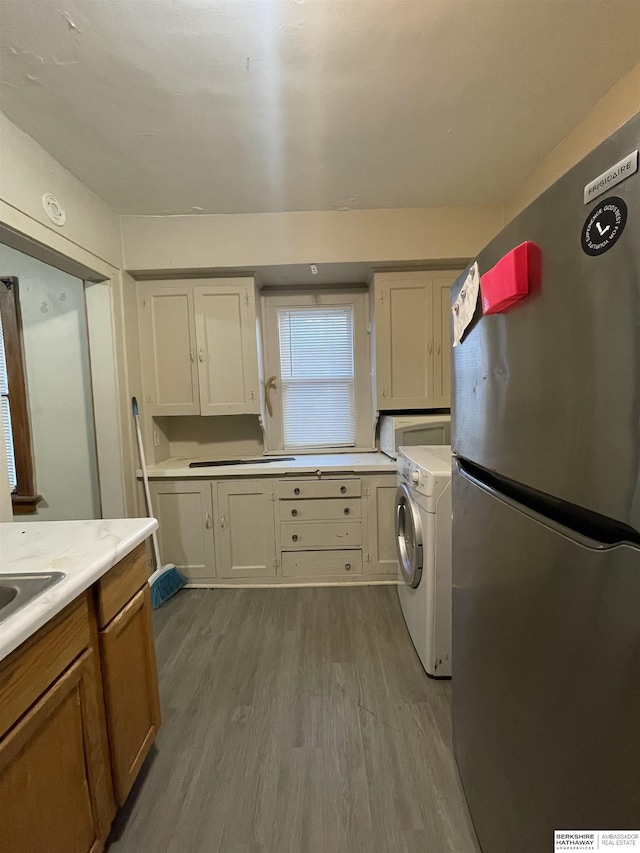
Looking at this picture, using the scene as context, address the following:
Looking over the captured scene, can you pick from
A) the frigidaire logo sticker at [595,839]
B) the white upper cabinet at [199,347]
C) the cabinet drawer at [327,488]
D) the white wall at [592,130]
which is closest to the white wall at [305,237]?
the white upper cabinet at [199,347]

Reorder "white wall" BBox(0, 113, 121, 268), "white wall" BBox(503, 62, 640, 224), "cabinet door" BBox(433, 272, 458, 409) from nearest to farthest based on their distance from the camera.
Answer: "white wall" BBox(503, 62, 640, 224)
"white wall" BBox(0, 113, 121, 268)
"cabinet door" BBox(433, 272, 458, 409)

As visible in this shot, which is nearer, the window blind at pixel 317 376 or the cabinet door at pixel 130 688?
the cabinet door at pixel 130 688

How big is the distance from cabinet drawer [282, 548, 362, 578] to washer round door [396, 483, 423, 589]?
1.79 feet

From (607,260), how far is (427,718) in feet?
5.86

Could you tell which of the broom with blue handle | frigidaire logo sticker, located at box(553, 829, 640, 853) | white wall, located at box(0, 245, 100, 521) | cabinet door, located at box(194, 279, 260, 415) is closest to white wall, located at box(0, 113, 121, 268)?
white wall, located at box(0, 245, 100, 521)

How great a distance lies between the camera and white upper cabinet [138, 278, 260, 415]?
2762 millimetres

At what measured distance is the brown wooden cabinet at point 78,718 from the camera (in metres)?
0.78

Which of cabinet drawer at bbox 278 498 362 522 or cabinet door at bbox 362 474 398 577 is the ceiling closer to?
cabinet door at bbox 362 474 398 577

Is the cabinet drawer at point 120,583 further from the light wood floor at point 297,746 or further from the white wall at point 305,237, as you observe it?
the white wall at point 305,237

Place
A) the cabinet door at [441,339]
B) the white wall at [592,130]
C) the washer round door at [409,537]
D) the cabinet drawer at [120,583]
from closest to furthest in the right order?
the cabinet drawer at [120,583]
the white wall at [592,130]
the washer round door at [409,537]
the cabinet door at [441,339]

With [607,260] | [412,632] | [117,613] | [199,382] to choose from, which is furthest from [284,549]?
[607,260]

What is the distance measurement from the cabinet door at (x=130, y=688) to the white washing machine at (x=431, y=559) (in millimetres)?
1164

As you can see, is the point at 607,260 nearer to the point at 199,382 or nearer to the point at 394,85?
the point at 394,85

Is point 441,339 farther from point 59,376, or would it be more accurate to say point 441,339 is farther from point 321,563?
point 59,376
